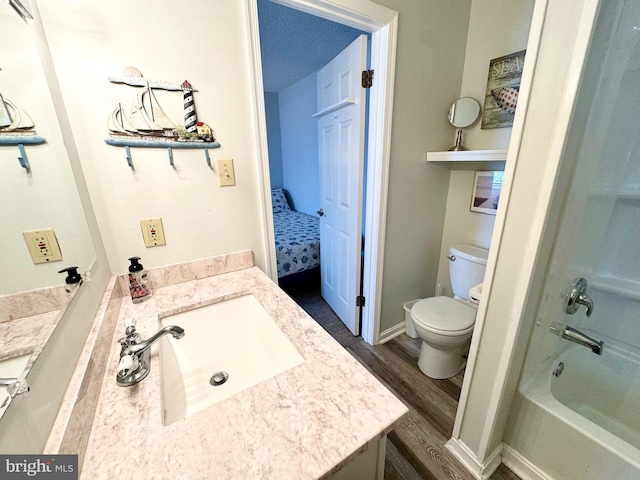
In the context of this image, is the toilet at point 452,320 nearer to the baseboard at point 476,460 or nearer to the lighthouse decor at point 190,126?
the baseboard at point 476,460

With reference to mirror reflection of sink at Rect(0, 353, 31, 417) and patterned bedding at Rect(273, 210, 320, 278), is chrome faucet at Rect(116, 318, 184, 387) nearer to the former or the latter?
mirror reflection of sink at Rect(0, 353, 31, 417)

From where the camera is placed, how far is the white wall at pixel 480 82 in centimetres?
151

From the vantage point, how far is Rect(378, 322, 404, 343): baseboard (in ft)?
6.68

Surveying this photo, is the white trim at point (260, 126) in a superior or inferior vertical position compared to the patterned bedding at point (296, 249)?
superior

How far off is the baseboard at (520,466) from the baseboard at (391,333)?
3.07 feet

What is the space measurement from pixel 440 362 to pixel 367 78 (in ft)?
6.23

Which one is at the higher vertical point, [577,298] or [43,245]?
[43,245]

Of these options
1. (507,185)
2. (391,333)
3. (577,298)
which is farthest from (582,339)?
(391,333)

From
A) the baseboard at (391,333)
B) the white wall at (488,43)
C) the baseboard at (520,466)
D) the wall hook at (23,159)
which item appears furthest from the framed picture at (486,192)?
the wall hook at (23,159)

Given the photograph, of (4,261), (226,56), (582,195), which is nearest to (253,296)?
(4,261)

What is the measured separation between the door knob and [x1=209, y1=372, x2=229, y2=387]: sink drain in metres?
1.47

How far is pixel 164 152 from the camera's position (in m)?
1.06

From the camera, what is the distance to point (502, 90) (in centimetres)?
160

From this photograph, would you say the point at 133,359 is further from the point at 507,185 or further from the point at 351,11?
the point at 351,11
